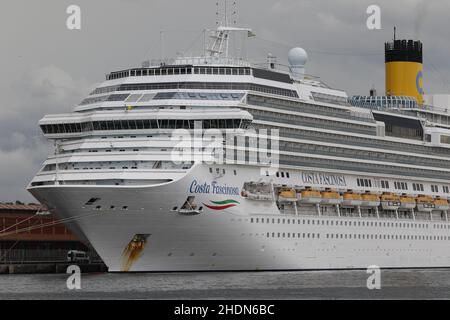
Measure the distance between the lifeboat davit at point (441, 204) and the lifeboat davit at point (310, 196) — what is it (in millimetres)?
15201

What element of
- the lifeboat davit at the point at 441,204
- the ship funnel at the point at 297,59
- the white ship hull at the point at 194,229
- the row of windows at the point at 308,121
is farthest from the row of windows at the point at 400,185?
the ship funnel at the point at 297,59

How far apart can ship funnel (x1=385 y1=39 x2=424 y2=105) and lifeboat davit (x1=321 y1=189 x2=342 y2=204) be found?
62.9 ft

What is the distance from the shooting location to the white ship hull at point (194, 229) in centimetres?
5428

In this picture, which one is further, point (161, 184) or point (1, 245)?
point (1, 245)

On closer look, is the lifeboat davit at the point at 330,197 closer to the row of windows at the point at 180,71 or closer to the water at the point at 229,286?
the water at the point at 229,286

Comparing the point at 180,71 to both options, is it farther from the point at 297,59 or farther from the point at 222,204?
the point at 297,59

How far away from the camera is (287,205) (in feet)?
205

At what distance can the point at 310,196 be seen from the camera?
63688 millimetres

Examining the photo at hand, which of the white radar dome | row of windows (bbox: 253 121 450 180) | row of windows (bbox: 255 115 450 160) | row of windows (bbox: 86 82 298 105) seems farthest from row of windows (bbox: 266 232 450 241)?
the white radar dome

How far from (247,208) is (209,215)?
3065 mm

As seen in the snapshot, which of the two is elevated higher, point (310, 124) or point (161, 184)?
point (310, 124)

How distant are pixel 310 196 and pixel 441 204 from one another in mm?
17192
